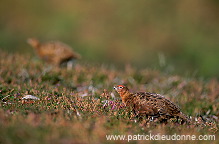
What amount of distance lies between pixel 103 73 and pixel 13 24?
45.6 ft

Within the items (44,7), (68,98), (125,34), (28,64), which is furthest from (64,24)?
(68,98)

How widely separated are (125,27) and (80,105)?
17063mm

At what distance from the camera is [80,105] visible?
195 inches

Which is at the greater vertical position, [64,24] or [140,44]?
[64,24]

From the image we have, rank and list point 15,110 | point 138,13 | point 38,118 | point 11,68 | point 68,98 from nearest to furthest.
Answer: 1. point 38,118
2. point 15,110
3. point 68,98
4. point 11,68
5. point 138,13

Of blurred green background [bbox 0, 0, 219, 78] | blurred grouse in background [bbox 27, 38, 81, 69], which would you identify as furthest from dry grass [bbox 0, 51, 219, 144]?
blurred green background [bbox 0, 0, 219, 78]

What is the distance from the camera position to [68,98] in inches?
212

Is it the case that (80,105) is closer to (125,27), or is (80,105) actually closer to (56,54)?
(56,54)

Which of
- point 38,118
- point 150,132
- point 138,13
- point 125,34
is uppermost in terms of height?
point 138,13

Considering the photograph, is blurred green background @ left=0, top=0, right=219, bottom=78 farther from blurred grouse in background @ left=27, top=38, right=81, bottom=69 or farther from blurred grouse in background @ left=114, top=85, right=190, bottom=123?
blurred grouse in background @ left=114, top=85, right=190, bottom=123

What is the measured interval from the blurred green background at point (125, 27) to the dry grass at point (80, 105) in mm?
9012

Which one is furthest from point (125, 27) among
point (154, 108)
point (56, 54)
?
point (154, 108)

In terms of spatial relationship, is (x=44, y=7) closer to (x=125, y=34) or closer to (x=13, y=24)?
(x=13, y=24)

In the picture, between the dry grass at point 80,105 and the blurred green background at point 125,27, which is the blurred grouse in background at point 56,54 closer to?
the dry grass at point 80,105
